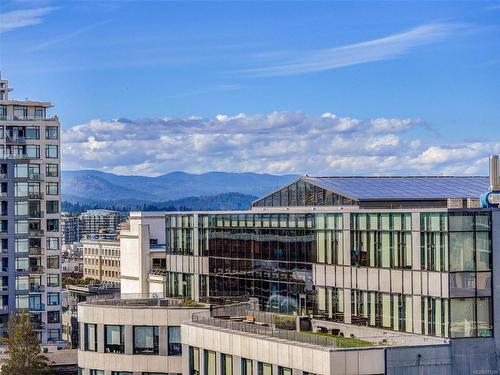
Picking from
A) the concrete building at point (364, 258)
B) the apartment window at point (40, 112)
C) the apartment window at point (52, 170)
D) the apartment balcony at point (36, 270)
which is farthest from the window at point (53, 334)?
the concrete building at point (364, 258)

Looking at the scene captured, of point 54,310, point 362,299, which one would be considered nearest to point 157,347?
point 362,299

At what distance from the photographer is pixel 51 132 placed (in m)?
133

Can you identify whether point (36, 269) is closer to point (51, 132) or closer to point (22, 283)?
point (22, 283)

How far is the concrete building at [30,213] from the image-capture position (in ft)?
408

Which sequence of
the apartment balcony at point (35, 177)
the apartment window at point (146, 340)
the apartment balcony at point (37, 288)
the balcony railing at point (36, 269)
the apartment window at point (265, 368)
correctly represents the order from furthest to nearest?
the apartment balcony at point (35, 177)
the balcony railing at point (36, 269)
the apartment balcony at point (37, 288)
the apartment window at point (146, 340)
the apartment window at point (265, 368)

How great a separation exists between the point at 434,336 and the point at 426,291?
226cm

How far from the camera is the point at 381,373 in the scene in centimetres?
5250

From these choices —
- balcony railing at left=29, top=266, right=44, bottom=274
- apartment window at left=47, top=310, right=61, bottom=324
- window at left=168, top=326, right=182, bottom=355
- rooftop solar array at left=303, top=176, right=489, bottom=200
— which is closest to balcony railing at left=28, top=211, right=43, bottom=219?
balcony railing at left=29, top=266, right=44, bottom=274

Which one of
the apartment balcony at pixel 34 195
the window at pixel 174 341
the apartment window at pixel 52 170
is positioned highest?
the apartment window at pixel 52 170

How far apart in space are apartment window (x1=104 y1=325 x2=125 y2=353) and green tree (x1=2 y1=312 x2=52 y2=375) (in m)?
18.5

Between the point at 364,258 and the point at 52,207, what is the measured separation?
77.4 metres

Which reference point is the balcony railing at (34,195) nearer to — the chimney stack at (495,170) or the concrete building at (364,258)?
the concrete building at (364,258)

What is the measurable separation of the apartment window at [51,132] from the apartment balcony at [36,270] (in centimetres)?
1533

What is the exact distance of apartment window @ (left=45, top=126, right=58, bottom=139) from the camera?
436 ft
